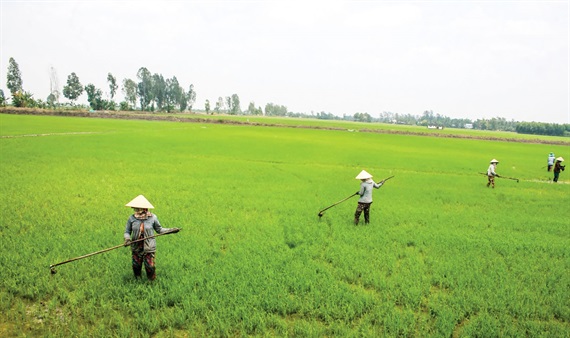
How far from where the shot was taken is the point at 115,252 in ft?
Result: 22.6

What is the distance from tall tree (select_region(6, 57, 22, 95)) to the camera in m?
75.4

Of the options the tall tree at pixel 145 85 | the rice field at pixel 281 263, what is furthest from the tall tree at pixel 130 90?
the rice field at pixel 281 263

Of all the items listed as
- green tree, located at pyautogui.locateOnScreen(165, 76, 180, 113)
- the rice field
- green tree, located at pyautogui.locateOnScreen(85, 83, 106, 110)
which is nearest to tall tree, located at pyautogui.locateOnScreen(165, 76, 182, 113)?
green tree, located at pyautogui.locateOnScreen(165, 76, 180, 113)

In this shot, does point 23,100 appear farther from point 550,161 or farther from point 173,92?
point 550,161

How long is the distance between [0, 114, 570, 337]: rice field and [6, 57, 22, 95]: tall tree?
83424 millimetres

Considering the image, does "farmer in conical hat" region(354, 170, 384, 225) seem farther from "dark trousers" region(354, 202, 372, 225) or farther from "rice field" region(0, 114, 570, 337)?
"rice field" region(0, 114, 570, 337)

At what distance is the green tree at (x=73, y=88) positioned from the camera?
87.6m

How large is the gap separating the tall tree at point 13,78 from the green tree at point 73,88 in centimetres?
1162

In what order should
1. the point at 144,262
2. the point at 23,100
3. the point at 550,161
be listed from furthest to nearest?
the point at 23,100 < the point at 550,161 < the point at 144,262

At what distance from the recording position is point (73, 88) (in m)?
88.3

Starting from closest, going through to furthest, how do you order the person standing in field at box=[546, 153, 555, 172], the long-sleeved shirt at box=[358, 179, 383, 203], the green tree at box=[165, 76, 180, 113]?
the long-sleeved shirt at box=[358, 179, 383, 203] < the person standing in field at box=[546, 153, 555, 172] < the green tree at box=[165, 76, 180, 113]

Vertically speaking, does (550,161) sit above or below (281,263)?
above

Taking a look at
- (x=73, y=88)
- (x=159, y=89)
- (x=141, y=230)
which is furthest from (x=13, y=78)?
(x=141, y=230)

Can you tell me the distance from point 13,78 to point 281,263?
318ft
